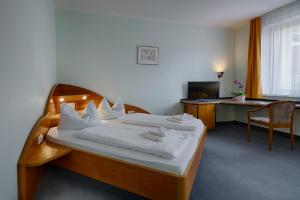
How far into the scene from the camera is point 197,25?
483 centimetres

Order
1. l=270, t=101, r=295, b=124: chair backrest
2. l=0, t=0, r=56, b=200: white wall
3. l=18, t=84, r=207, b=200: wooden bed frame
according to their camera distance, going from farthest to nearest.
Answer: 1. l=270, t=101, r=295, b=124: chair backrest
2. l=18, t=84, r=207, b=200: wooden bed frame
3. l=0, t=0, r=56, b=200: white wall

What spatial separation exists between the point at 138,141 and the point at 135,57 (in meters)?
2.73

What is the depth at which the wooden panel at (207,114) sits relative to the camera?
4.39 meters

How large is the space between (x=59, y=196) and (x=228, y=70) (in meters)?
4.86

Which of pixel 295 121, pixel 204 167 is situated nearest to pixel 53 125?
pixel 204 167

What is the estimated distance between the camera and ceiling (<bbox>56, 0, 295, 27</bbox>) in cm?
348

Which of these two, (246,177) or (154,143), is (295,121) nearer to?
(246,177)

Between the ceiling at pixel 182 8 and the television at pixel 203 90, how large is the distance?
60.0 inches

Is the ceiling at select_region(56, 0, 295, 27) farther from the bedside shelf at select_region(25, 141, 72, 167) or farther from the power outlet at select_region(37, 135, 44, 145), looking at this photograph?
the bedside shelf at select_region(25, 141, 72, 167)

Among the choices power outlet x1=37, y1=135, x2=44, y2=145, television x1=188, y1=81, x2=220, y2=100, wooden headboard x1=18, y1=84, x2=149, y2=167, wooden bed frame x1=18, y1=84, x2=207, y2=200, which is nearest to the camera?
wooden bed frame x1=18, y1=84, x2=207, y2=200

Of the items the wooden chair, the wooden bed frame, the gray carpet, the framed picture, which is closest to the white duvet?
the wooden bed frame

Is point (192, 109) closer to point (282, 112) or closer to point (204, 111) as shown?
point (204, 111)

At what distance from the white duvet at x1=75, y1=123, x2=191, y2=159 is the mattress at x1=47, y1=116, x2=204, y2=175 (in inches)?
1.5

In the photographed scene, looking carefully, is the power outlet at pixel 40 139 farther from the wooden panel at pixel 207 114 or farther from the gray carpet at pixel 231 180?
the wooden panel at pixel 207 114
